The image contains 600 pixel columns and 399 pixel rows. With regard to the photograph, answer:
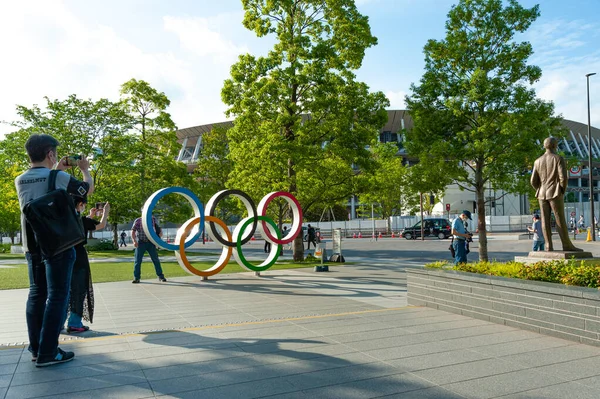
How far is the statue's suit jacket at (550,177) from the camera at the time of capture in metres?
8.18

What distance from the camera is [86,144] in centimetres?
2672

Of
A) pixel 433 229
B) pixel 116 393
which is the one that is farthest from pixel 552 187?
pixel 433 229

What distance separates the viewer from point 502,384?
13.9 ft

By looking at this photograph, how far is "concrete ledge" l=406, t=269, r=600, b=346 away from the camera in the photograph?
5500 mm

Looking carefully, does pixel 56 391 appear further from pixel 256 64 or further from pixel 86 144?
pixel 86 144

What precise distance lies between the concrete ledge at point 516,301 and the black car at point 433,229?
3255 cm

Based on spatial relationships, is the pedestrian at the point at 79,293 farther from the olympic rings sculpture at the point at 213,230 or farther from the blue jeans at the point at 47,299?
the olympic rings sculpture at the point at 213,230

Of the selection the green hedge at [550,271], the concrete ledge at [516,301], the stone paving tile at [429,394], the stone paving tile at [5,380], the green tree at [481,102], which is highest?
the green tree at [481,102]

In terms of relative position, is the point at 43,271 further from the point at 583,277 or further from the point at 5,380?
the point at 583,277

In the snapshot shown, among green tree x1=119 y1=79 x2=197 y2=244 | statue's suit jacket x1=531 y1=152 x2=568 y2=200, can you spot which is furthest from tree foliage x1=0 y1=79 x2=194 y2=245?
statue's suit jacket x1=531 y1=152 x2=568 y2=200

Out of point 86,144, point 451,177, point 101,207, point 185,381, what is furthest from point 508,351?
→ point 86,144

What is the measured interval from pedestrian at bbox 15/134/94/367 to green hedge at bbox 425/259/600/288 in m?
5.67

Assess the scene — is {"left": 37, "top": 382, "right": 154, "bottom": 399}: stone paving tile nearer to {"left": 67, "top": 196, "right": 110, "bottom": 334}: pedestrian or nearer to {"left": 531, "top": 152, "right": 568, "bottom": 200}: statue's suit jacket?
{"left": 67, "top": 196, "right": 110, "bottom": 334}: pedestrian

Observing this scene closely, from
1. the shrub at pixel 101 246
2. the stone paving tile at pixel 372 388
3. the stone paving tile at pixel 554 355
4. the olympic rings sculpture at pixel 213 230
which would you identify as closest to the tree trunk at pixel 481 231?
the olympic rings sculpture at pixel 213 230
